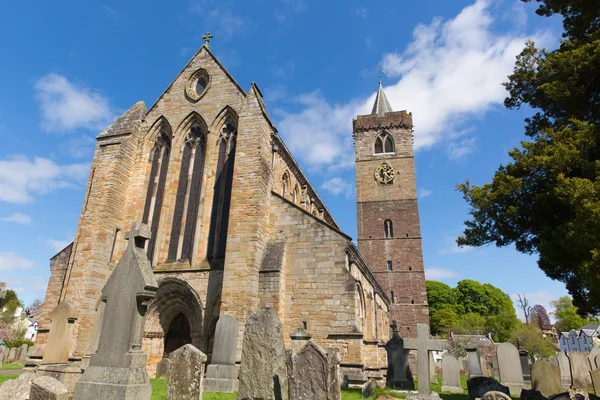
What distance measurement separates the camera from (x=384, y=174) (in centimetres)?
3362

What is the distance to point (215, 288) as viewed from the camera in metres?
12.4

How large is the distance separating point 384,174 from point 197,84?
21392 millimetres

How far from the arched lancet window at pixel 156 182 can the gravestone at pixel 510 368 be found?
42.7 feet

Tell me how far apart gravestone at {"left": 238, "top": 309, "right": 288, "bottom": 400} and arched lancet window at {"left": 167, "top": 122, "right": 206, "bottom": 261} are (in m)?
7.55

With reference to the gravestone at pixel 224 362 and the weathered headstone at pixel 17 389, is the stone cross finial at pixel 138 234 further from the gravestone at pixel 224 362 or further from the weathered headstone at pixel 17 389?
the gravestone at pixel 224 362

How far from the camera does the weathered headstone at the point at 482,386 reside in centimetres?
912

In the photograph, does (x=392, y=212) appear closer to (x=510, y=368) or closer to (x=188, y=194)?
(x=510, y=368)

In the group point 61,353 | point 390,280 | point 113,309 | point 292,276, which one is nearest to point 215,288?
point 292,276

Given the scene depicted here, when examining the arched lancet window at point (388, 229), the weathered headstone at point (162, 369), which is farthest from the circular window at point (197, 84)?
the arched lancet window at point (388, 229)

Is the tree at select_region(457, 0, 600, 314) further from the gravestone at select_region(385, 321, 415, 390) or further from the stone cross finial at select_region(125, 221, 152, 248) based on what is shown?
the stone cross finial at select_region(125, 221, 152, 248)

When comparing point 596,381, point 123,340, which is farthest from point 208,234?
point 596,381

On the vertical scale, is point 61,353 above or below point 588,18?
below

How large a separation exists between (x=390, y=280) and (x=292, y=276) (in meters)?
19.6

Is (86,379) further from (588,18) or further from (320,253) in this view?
(588,18)
